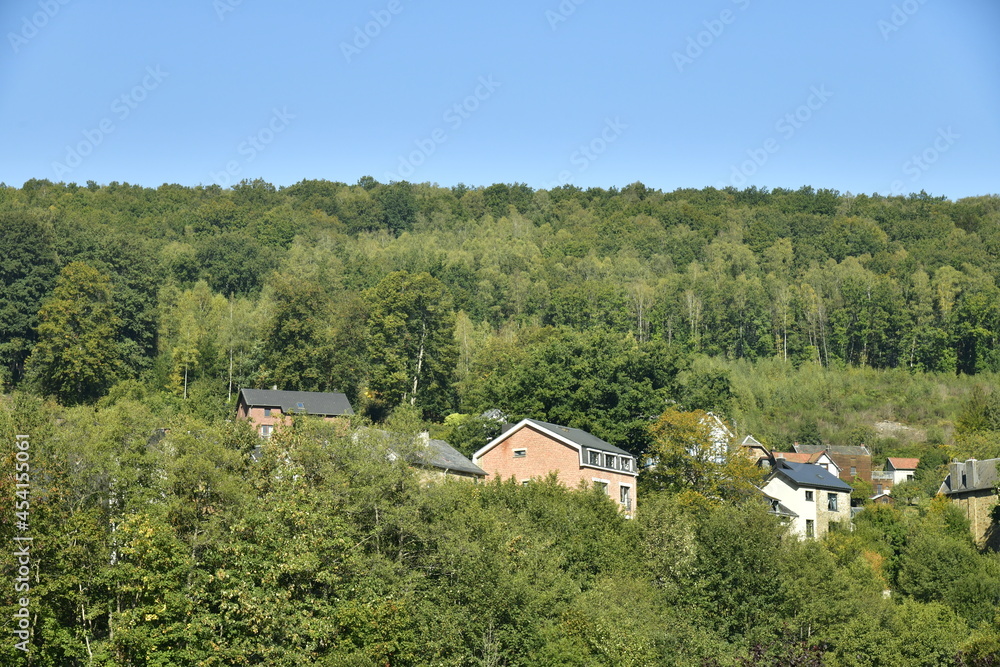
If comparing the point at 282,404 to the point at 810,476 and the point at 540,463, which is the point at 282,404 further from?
the point at 810,476

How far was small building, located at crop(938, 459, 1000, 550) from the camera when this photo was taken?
206ft

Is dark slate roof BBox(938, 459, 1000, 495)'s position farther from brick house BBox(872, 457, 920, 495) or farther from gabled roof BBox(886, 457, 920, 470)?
gabled roof BBox(886, 457, 920, 470)

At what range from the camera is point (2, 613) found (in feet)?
97.3

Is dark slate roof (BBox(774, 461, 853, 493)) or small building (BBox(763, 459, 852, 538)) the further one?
dark slate roof (BBox(774, 461, 853, 493))

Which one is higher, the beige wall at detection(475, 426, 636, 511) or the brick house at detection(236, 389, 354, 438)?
the brick house at detection(236, 389, 354, 438)

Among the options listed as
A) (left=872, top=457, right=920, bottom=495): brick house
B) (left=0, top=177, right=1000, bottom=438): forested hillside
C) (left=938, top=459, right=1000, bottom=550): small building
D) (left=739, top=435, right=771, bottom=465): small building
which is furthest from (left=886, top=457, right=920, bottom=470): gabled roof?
(left=739, top=435, right=771, bottom=465): small building

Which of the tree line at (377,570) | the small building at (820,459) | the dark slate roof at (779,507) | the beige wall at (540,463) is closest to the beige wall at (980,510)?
the dark slate roof at (779,507)

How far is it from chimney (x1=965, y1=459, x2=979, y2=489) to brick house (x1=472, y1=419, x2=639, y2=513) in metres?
21.8

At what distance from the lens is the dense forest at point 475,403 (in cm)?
3394

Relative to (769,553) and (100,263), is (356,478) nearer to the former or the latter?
(769,553)

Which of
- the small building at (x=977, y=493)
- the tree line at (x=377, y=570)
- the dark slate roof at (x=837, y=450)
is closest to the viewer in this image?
the tree line at (x=377, y=570)

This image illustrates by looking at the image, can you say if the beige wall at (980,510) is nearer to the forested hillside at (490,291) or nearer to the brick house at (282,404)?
the forested hillside at (490,291)

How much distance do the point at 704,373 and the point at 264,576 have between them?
4846 cm

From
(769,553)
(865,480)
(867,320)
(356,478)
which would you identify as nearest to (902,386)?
(867,320)
